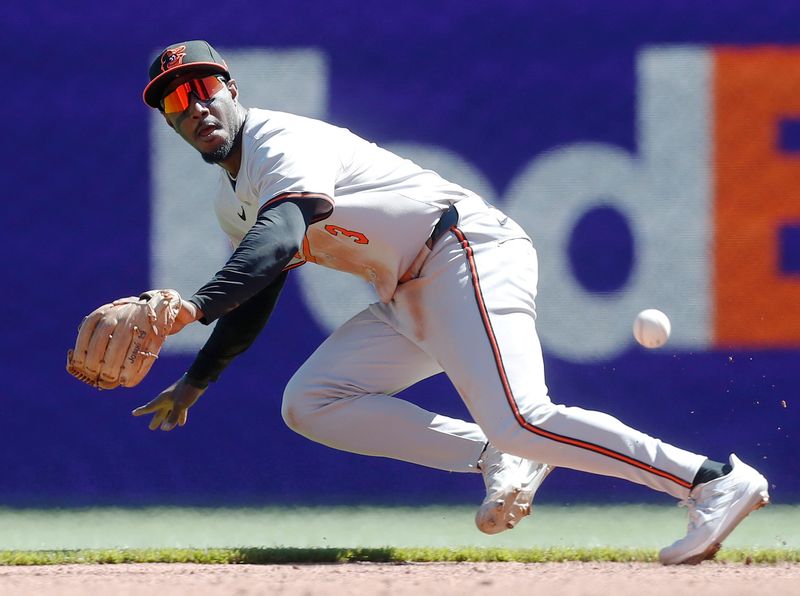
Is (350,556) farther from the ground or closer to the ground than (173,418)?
closer to the ground

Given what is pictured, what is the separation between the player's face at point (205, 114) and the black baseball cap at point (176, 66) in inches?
0.9

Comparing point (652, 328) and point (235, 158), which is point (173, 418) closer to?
point (235, 158)

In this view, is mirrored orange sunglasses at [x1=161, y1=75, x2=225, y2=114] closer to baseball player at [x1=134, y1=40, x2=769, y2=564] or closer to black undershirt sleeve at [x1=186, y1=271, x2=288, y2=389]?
baseball player at [x1=134, y1=40, x2=769, y2=564]

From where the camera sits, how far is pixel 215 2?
4734 mm

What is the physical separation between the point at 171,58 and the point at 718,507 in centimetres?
176

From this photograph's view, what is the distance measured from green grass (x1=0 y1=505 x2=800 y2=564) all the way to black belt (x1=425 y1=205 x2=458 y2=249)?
3.11ft

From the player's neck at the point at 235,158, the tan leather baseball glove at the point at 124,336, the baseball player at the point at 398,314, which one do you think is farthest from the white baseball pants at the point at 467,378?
the tan leather baseball glove at the point at 124,336

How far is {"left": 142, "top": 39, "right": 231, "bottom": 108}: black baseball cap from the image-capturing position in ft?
10.6

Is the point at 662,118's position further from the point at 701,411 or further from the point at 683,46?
the point at 701,411

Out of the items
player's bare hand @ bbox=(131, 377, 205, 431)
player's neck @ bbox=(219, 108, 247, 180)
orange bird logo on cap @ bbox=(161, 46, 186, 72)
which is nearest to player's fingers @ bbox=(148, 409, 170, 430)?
player's bare hand @ bbox=(131, 377, 205, 431)

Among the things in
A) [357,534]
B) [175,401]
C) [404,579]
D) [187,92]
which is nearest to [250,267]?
[187,92]

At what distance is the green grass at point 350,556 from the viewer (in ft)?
11.8

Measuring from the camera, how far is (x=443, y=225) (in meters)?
3.38

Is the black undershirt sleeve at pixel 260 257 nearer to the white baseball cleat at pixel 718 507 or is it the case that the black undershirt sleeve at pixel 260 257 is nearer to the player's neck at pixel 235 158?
the player's neck at pixel 235 158
